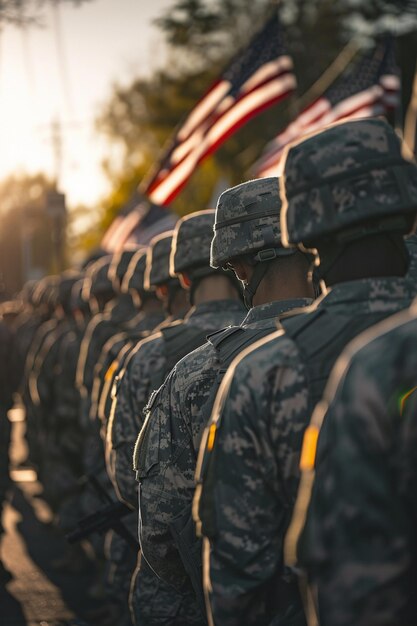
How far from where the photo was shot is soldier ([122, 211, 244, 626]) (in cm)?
491

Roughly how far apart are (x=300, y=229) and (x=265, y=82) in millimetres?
9247

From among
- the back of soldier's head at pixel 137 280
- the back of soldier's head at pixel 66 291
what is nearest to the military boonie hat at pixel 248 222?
the back of soldier's head at pixel 137 280

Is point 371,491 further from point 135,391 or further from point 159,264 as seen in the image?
point 159,264

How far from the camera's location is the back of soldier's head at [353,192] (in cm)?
279

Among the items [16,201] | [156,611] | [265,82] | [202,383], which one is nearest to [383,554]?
[202,383]

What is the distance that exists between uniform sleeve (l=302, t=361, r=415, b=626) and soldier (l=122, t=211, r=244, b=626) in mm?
2712

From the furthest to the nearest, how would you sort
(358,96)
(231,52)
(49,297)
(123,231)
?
(231,52) < (49,297) < (123,231) < (358,96)

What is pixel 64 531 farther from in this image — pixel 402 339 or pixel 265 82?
pixel 402 339

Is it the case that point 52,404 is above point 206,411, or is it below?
above

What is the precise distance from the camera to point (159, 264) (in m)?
6.54

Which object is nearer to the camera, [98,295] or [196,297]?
[196,297]

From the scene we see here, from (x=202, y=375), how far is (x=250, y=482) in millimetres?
1136

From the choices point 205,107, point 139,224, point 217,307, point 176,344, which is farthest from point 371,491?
point 139,224

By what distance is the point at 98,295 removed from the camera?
10430 millimetres
